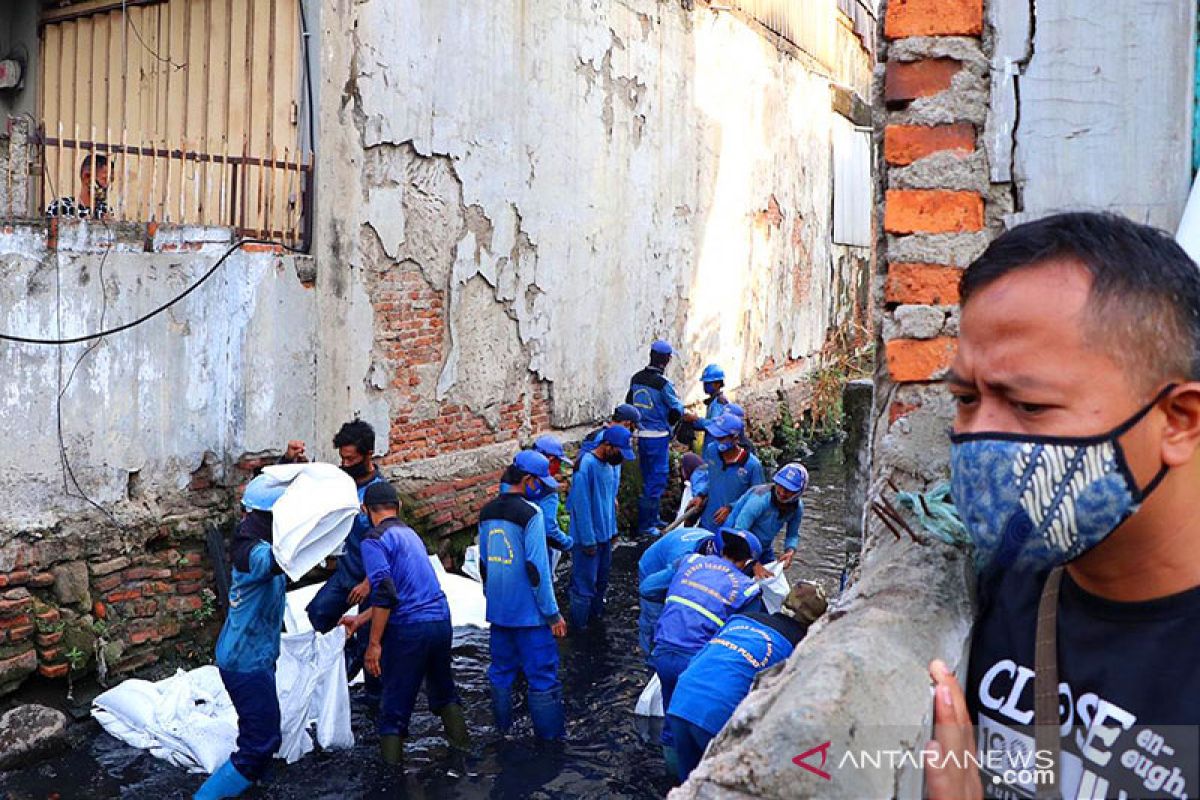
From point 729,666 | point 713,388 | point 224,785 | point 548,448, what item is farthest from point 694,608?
point 713,388

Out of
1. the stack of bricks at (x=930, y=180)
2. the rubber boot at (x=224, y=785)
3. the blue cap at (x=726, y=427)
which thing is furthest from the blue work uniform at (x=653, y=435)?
the stack of bricks at (x=930, y=180)

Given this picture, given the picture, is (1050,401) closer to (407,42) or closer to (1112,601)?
(1112,601)

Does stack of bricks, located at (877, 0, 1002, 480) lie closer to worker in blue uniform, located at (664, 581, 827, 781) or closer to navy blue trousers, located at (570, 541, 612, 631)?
worker in blue uniform, located at (664, 581, 827, 781)

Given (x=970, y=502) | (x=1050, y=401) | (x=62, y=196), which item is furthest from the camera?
(x=62, y=196)

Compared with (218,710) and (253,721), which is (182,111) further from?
(253,721)

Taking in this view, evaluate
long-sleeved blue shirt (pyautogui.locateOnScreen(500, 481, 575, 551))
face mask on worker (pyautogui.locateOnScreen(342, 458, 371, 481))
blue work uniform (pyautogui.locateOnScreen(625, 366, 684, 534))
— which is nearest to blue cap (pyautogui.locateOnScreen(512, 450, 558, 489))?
long-sleeved blue shirt (pyautogui.locateOnScreen(500, 481, 575, 551))

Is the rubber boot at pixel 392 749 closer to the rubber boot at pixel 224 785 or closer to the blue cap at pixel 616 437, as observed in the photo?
the rubber boot at pixel 224 785

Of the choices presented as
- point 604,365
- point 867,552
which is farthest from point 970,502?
point 604,365

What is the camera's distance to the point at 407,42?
8.82 meters

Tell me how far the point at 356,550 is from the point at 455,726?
1123 millimetres

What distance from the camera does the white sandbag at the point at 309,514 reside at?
5703mm

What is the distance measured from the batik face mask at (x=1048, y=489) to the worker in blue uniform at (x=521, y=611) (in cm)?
509

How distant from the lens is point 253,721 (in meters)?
5.88

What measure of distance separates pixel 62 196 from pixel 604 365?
240 inches
